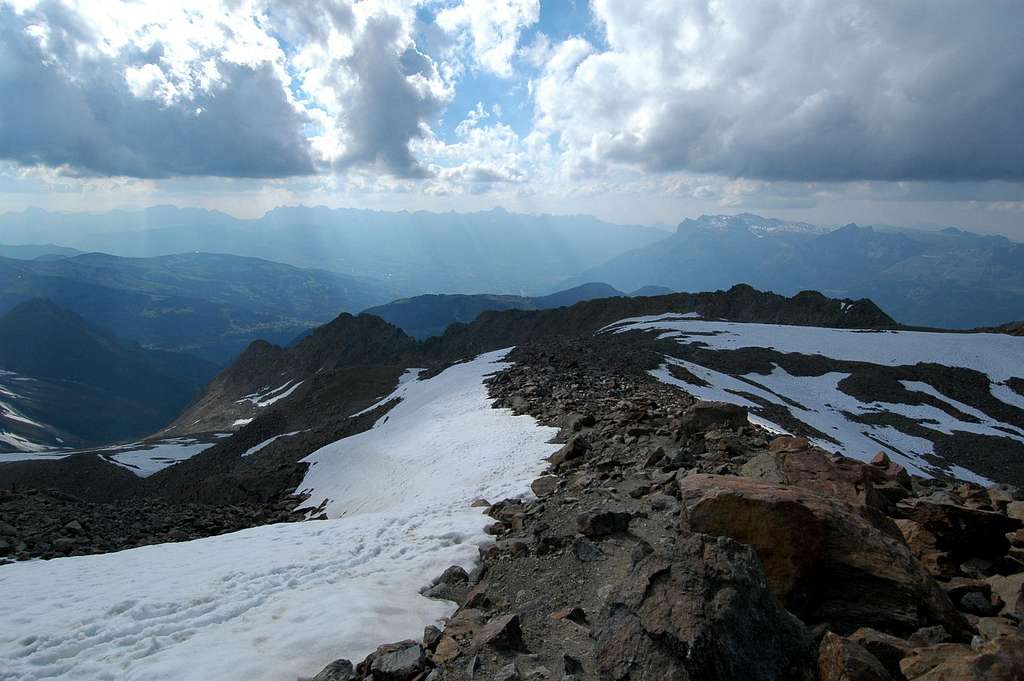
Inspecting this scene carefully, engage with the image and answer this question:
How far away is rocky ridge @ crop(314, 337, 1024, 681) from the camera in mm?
5578

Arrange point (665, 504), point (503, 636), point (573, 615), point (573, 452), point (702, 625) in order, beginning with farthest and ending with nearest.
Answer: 1. point (573, 452)
2. point (665, 504)
3. point (573, 615)
4. point (503, 636)
5. point (702, 625)

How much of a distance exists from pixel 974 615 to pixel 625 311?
98.4 m

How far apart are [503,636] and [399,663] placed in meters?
1.39

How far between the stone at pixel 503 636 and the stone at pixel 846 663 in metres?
3.45

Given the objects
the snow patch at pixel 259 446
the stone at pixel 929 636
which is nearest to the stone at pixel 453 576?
the stone at pixel 929 636

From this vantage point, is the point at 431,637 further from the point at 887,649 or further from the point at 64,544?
the point at 64,544

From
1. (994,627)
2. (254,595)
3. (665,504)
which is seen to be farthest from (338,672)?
(994,627)

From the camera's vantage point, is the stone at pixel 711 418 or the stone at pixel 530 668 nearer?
the stone at pixel 530 668

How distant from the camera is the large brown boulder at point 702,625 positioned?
5434 millimetres

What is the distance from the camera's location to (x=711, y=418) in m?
15.2

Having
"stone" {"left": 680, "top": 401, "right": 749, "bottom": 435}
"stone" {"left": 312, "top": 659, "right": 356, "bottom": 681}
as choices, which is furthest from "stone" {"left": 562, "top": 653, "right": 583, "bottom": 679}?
"stone" {"left": 680, "top": 401, "right": 749, "bottom": 435}

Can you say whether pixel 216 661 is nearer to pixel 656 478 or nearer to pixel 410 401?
pixel 656 478

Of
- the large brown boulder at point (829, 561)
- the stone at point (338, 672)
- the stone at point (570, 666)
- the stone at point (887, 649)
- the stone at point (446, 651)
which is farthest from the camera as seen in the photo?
the stone at point (338, 672)

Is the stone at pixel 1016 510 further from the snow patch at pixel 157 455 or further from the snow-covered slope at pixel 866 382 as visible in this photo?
the snow patch at pixel 157 455
